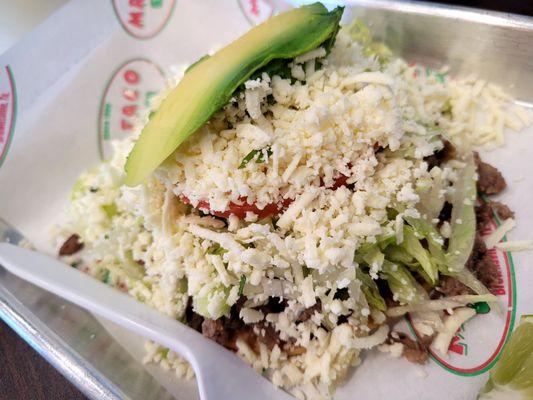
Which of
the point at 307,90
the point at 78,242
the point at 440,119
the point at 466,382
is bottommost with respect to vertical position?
the point at 466,382

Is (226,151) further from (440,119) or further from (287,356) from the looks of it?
(440,119)

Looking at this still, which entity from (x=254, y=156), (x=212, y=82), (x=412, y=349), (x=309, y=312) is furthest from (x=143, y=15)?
(x=412, y=349)

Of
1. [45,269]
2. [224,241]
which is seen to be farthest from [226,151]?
[45,269]

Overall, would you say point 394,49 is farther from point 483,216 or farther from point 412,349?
point 412,349

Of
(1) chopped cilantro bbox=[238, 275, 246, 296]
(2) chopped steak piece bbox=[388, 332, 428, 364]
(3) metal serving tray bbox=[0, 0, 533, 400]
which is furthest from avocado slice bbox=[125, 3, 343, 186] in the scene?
(2) chopped steak piece bbox=[388, 332, 428, 364]

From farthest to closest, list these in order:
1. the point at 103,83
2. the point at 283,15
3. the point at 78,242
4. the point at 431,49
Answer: the point at 103,83
the point at 431,49
the point at 78,242
the point at 283,15

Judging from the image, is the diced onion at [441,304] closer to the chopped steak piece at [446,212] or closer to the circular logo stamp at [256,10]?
the chopped steak piece at [446,212]

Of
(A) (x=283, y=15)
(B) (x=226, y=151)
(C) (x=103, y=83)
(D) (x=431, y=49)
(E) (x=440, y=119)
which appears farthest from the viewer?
(C) (x=103, y=83)

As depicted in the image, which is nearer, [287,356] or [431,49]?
[287,356]
